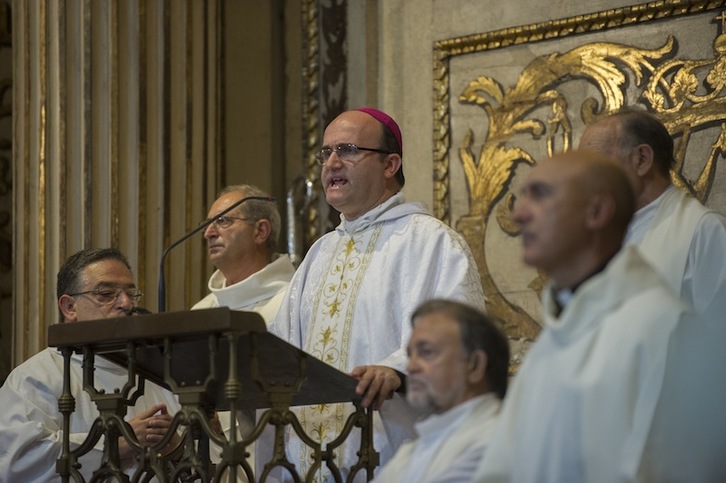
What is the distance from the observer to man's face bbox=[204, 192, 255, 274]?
6.62 metres

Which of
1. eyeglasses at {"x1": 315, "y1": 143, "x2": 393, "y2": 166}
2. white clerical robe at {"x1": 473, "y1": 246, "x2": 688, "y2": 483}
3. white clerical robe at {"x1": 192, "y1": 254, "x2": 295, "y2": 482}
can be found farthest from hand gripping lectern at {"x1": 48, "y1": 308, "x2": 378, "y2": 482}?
white clerical robe at {"x1": 192, "y1": 254, "x2": 295, "y2": 482}

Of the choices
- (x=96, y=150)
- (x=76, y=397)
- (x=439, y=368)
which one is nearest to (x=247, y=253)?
(x=96, y=150)

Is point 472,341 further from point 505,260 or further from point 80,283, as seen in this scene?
point 505,260

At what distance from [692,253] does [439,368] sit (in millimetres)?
1419

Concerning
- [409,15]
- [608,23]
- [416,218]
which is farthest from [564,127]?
[416,218]

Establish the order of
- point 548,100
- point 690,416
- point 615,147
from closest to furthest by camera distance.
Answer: point 690,416
point 615,147
point 548,100

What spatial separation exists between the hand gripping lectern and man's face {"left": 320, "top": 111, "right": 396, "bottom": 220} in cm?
97

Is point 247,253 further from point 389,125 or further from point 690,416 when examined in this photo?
point 690,416

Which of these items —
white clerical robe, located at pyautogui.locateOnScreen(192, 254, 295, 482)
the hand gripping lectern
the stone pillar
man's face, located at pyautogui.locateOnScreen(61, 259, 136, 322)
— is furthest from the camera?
the stone pillar

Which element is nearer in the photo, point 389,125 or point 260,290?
point 389,125

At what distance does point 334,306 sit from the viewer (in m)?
5.13

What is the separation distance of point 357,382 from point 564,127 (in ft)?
9.54

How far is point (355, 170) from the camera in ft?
16.9

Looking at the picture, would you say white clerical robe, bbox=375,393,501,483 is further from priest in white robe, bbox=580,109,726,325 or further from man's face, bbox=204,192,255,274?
man's face, bbox=204,192,255,274
